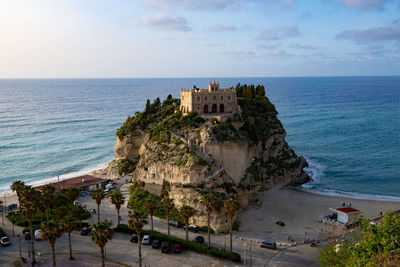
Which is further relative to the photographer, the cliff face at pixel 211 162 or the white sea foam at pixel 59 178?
the white sea foam at pixel 59 178

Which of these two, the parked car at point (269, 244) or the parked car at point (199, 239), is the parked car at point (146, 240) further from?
the parked car at point (269, 244)

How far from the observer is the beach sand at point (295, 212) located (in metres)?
54.6

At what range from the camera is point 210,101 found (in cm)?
7356

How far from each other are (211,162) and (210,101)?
17692mm

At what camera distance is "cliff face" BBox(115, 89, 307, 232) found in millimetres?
58688

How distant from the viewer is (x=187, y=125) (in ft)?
221

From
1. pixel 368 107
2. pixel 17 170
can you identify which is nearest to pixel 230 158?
pixel 17 170

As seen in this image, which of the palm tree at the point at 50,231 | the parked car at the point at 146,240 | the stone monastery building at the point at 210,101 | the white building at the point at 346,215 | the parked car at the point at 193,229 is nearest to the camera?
the palm tree at the point at 50,231

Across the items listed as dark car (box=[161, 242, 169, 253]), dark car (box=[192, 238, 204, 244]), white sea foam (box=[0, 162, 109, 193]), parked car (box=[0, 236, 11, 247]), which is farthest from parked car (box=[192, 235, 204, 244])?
white sea foam (box=[0, 162, 109, 193])

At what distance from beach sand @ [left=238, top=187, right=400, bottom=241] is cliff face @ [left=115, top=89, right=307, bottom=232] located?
3.26 meters

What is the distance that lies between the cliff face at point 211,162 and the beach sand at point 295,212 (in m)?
3.26

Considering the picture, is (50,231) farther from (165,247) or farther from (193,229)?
(193,229)

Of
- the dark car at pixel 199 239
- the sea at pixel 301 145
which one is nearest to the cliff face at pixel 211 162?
the dark car at pixel 199 239

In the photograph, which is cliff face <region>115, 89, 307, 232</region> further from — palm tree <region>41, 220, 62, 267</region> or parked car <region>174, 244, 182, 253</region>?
palm tree <region>41, 220, 62, 267</region>
